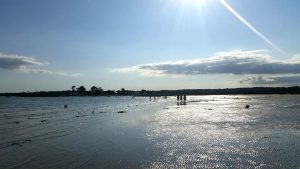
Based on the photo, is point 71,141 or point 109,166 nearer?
point 109,166

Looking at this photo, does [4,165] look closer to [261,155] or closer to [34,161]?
[34,161]

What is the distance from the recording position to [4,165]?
1719cm

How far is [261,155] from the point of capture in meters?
18.3

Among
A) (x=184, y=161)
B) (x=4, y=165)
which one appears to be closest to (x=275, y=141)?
(x=184, y=161)

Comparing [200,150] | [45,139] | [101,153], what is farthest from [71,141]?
[200,150]

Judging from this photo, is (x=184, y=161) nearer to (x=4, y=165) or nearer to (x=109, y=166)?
(x=109, y=166)

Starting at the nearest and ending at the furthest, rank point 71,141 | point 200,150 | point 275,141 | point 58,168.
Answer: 1. point 58,168
2. point 200,150
3. point 275,141
4. point 71,141

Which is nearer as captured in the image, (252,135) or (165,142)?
(165,142)

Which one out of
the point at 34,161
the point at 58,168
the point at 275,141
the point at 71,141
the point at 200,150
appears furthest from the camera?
the point at 71,141

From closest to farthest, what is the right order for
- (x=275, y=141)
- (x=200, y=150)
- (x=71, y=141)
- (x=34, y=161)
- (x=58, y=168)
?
(x=58, y=168)
(x=34, y=161)
(x=200, y=150)
(x=275, y=141)
(x=71, y=141)

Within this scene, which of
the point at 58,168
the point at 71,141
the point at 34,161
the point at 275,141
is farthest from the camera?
the point at 71,141

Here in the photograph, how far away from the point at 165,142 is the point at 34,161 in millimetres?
9056

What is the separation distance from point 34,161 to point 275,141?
1533 centimetres

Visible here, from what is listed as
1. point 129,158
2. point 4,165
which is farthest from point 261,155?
point 4,165
